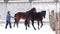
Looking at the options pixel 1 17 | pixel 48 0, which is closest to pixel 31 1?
pixel 48 0

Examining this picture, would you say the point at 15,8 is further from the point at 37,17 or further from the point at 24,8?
the point at 37,17

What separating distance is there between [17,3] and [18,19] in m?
0.65

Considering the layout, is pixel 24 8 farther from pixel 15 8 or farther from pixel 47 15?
pixel 47 15

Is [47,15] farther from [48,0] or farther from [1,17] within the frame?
[1,17]

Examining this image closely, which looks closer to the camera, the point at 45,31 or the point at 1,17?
the point at 45,31

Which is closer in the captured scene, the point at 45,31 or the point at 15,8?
the point at 45,31

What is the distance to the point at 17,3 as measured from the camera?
768cm

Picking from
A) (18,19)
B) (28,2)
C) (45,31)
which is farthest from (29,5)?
(45,31)

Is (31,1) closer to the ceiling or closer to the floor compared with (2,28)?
closer to the ceiling

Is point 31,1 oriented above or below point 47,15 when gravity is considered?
above

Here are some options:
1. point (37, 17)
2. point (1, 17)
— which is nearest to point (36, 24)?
point (37, 17)

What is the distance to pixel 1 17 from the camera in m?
7.54

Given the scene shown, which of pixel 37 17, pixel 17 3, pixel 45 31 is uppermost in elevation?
pixel 17 3

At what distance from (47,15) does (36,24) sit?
1.55ft
